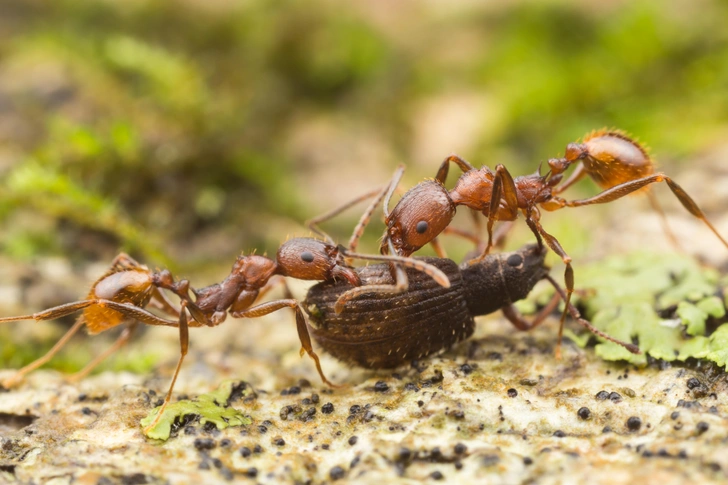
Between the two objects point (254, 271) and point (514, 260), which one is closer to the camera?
point (514, 260)

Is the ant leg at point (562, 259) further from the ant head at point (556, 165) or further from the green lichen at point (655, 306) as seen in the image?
the ant head at point (556, 165)

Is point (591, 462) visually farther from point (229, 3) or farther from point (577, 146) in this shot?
point (229, 3)

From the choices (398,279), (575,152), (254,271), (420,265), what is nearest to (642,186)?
(575,152)

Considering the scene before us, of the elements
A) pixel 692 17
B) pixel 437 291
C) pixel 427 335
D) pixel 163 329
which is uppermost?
pixel 692 17

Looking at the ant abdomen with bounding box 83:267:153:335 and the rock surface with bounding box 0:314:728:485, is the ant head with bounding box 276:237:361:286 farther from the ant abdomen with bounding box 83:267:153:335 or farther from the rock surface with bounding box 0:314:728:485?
the ant abdomen with bounding box 83:267:153:335

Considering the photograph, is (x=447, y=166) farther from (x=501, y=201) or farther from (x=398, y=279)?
Result: (x=398, y=279)

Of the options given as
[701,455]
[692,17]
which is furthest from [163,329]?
[692,17]

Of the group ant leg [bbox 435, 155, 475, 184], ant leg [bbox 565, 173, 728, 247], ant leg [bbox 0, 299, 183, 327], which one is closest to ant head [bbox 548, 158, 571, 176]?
ant leg [bbox 565, 173, 728, 247]
